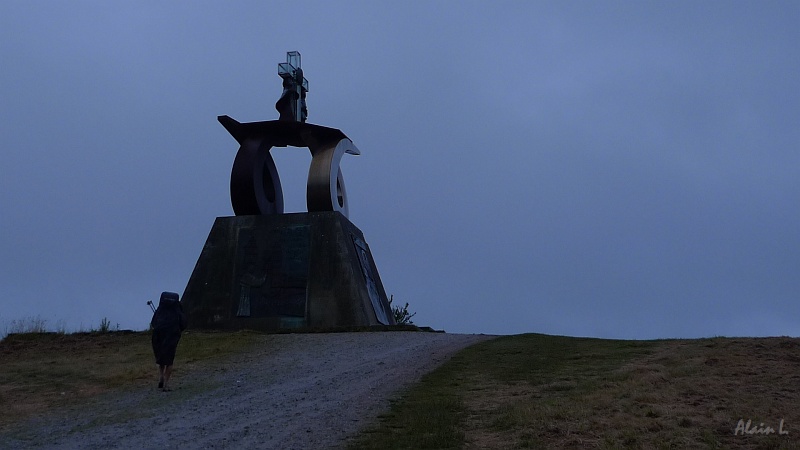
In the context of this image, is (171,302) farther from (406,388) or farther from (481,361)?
(481,361)

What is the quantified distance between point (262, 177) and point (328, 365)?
12828 millimetres

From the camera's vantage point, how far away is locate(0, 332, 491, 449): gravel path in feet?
28.5

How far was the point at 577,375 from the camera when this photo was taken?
500 inches

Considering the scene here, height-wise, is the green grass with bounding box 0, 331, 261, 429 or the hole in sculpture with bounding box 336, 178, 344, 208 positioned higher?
the hole in sculpture with bounding box 336, 178, 344, 208

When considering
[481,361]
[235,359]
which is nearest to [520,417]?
[481,361]

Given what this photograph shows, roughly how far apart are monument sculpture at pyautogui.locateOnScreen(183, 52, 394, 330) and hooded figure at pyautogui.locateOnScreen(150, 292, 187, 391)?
10.0 m

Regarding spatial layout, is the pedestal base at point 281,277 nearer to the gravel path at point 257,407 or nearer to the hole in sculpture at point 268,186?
the hole in sculpture at point 268,186

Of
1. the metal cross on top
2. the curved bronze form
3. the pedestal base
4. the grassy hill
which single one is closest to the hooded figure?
the grassy hill

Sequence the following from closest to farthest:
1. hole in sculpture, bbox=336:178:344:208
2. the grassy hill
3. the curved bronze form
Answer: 1. the grassy hill
2. the curved bronze form
3. hole in sculpture, bbox=336:178:344:208

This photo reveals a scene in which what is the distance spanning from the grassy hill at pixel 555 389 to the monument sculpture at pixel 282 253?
4.69m

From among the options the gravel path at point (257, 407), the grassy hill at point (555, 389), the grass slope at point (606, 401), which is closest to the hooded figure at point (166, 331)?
the gravel path at point (257, 407)

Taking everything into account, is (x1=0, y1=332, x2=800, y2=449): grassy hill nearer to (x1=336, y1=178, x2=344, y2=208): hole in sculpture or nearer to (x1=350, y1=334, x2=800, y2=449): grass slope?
(x1=350, y1=334, x2=800, y2=449): grass slope

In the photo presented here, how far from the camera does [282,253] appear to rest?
2438 cm

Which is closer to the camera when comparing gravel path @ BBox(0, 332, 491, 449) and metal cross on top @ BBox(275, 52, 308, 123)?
gravel path @ BBox(0, 332, 491, 449)
